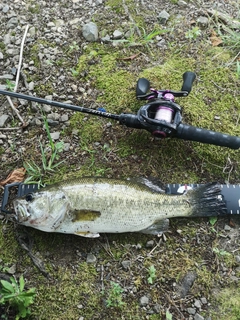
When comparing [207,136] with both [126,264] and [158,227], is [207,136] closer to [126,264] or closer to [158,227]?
[158,227]

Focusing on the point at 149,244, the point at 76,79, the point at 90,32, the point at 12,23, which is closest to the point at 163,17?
the point at 90,32

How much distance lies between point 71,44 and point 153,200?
226 centimetres

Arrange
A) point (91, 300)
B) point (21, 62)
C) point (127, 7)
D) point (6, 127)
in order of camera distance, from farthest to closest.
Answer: point (127, 7)
point (21, 62)
point (6, 127)
point (91, 300)

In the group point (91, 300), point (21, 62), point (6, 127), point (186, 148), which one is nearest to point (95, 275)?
point (91, 300)

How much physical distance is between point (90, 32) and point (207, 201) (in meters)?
2.46

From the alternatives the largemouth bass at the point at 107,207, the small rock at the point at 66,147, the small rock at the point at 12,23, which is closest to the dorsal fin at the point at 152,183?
the largemouth bass at the point at 107,207

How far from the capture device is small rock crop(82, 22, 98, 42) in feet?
16.4

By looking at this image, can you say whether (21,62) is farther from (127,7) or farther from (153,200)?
(153,200)

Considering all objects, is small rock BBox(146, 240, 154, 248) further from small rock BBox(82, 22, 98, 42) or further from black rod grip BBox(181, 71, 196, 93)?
small rock BBox(82, 22, 98, 42)

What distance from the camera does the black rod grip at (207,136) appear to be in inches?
153

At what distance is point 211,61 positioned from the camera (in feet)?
15.9

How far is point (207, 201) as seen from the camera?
3.87m

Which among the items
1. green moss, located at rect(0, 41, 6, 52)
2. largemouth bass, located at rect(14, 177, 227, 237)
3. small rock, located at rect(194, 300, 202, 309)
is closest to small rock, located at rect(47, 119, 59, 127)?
largemouth bass, located at rect(14, 177, 227, 237)

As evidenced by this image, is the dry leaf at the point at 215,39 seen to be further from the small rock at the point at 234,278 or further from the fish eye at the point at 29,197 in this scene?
the fish eye at the point at 29,197
